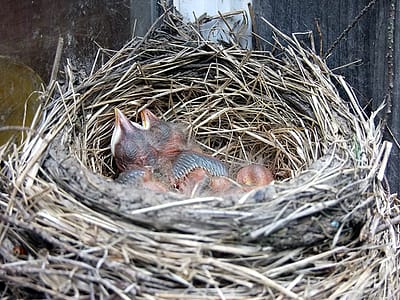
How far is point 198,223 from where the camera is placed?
136 cm

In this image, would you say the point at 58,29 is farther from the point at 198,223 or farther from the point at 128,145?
the point at 198,223

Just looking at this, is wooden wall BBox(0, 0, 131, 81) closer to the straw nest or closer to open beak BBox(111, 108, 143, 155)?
the straw nest

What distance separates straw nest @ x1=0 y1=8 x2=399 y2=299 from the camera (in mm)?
1308

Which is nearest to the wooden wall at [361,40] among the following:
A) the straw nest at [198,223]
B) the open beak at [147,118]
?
the straw nest at [198,223]

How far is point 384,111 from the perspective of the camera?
6.24 feet

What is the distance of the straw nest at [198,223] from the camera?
131 cm

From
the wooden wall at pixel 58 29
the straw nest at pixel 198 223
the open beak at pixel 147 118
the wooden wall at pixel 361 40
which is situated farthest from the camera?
the open beak at pixel 147 118

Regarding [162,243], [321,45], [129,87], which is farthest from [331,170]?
[129,87]

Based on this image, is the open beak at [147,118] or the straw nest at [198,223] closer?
the straw nest at [198,223]

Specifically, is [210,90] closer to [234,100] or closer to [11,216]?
[234,100]

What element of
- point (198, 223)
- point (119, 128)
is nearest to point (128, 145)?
point (119, 128)

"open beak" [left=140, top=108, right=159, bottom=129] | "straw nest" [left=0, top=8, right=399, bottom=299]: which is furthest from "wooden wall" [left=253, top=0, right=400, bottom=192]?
"open beak" [left=140, top=108, right=159, bottom=129]

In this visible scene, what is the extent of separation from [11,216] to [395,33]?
42.5 inches

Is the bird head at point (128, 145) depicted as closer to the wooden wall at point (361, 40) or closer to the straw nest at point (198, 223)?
the straw nest at point (198, 223)
